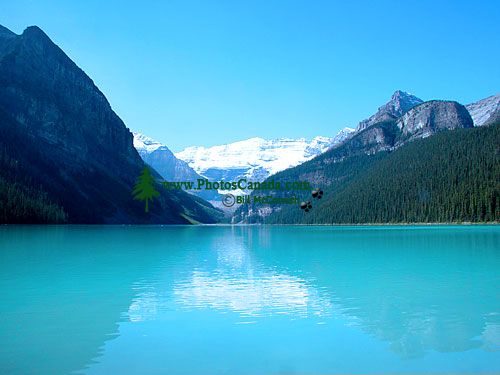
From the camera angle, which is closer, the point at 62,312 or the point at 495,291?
the point at 62,312

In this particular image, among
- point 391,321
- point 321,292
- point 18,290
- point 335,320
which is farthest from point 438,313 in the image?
point 18,290

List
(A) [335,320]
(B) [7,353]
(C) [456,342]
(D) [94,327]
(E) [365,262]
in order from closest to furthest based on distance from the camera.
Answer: (B) [7,353]
(C) [456,342]
(D) [94,327]
(A) [335,320]
(E) [365,262]

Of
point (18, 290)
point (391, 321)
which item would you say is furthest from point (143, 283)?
point (391, 321)

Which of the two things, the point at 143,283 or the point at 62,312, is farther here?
the point at 143,283

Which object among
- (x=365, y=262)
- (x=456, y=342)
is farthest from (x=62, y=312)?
(x=365, y=262)

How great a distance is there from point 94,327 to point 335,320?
38.7 feet

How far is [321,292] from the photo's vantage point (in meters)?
31.8

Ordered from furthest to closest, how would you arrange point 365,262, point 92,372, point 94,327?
point 365,262 < point 94,327 < point 92,372

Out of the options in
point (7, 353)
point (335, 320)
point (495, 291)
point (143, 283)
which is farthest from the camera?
point (143, 283)

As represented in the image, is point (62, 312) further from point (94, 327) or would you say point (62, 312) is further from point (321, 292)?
point (321, 292)

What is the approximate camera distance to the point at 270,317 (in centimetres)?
2398

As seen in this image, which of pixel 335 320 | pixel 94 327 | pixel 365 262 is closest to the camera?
pixel 94 327

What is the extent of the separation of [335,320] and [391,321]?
8.98ft

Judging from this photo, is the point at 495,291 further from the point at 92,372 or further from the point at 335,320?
the point at 92,372
